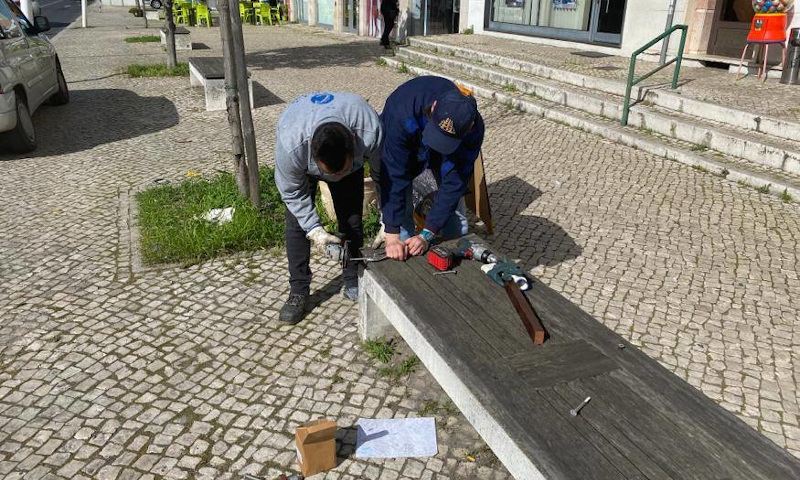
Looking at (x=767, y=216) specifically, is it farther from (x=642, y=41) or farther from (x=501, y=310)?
(x=642, y=41)

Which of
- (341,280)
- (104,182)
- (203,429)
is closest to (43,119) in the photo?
(104,182)

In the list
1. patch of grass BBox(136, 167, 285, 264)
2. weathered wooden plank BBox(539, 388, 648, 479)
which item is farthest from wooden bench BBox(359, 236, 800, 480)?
patch of grass BBox(136, 167, 285, 264)

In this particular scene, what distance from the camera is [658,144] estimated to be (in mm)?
7270

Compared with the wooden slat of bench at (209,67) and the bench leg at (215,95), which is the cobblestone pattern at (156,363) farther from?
the wooden slat of bench at (209,67)

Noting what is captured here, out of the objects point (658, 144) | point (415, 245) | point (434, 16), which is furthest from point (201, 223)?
point (434, 16)

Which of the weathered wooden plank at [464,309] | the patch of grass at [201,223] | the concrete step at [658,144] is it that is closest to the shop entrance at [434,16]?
the concrete step at [658,144]

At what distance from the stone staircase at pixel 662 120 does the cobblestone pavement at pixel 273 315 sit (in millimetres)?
283

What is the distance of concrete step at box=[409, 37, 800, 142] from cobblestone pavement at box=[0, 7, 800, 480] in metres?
1.14

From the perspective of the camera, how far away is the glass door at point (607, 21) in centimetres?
1178

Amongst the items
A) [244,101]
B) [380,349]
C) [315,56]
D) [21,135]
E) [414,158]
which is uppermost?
[244,101]

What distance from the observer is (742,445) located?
2.15m

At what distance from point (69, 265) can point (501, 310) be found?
3.72 m

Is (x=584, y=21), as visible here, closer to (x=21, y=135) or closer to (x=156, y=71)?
(x=156, y=71)

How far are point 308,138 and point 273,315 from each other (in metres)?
1.51
